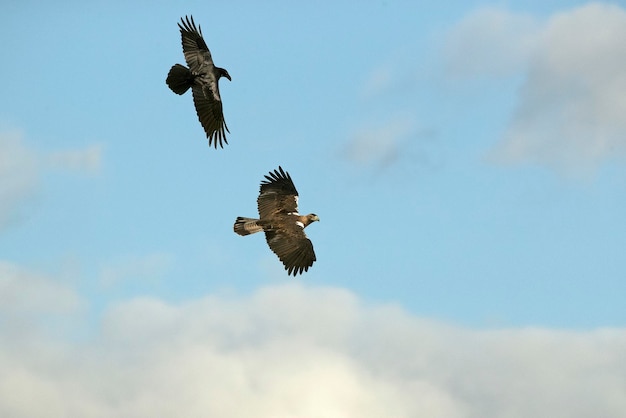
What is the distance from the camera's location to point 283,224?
39969 millimetres

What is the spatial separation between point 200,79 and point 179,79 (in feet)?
2.10

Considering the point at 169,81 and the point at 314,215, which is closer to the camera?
the point at 169,81

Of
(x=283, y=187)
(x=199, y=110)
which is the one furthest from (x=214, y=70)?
(x=283, y=187)

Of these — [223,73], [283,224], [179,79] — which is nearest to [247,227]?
[283,224]

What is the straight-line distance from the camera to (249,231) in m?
40.0

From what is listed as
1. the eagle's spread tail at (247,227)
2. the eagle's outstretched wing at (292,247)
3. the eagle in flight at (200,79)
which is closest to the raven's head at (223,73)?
the eagle in flight at (200,79)

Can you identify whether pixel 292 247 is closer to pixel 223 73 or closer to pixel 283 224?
pixel 283 224

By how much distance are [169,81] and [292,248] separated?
241 inches

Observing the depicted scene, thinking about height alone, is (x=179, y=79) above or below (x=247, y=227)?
above

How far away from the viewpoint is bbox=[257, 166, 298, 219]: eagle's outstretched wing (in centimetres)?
4059

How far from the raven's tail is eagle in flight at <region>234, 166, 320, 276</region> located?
4.34 metres

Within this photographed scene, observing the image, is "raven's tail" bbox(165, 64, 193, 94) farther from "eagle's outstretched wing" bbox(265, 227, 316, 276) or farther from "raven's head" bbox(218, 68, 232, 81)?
"eagle's outstretched wing" bbox(265, 227, 316, 276)

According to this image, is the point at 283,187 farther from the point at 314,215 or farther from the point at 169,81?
the point at 169,81

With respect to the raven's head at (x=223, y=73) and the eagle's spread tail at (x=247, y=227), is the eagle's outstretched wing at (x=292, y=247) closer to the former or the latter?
the eagle's spread tail at (x=247, y=227)
